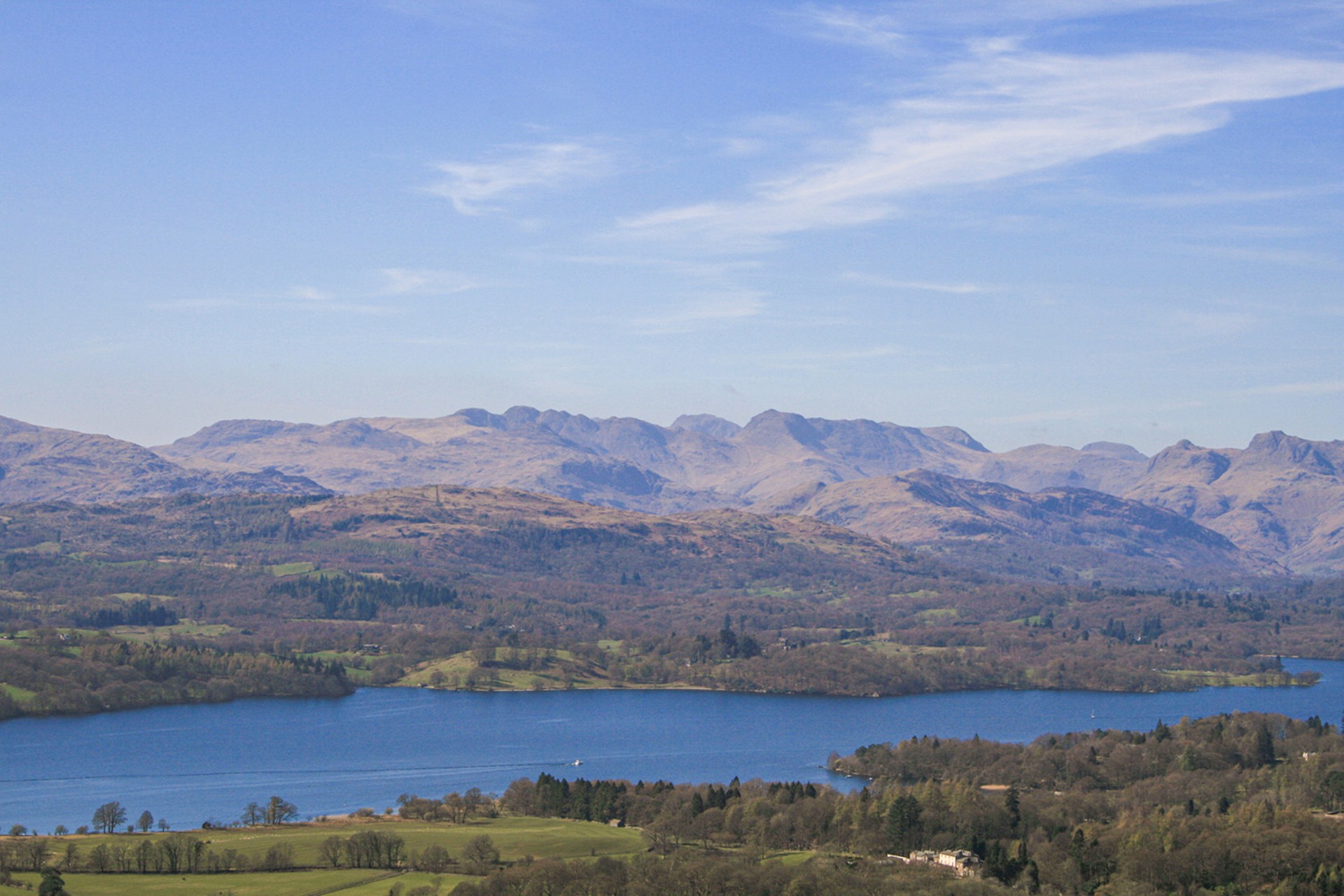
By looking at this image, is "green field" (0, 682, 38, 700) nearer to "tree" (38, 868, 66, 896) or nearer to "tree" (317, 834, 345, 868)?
"tree" (317, 834, 345, 868)

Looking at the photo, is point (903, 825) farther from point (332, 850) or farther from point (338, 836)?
point (332, 850)

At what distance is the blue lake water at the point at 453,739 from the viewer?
4658 inches

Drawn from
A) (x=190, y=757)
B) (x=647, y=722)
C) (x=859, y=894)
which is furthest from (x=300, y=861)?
(x=647, y=722)

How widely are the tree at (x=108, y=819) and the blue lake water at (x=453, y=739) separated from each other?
16.4ft

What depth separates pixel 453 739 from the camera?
490ft

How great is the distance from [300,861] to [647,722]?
84.0m

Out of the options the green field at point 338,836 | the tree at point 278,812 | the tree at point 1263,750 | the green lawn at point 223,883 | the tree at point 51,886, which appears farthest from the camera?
the tree at point 1263,750

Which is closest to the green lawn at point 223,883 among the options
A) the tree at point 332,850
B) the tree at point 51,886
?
the tree at point 51,886

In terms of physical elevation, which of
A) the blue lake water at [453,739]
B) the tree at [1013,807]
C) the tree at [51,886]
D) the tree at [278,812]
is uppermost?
the tree at [51,886]

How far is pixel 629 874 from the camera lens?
77.9 metres

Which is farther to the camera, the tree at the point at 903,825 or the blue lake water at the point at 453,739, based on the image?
the blue lake water at the point at 453,739

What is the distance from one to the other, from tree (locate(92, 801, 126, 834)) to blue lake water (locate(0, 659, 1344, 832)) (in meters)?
5.00

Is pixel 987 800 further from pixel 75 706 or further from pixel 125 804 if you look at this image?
pixel 75 706

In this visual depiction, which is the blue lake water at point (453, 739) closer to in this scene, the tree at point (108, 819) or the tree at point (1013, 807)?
the tree at point (108, 819)
